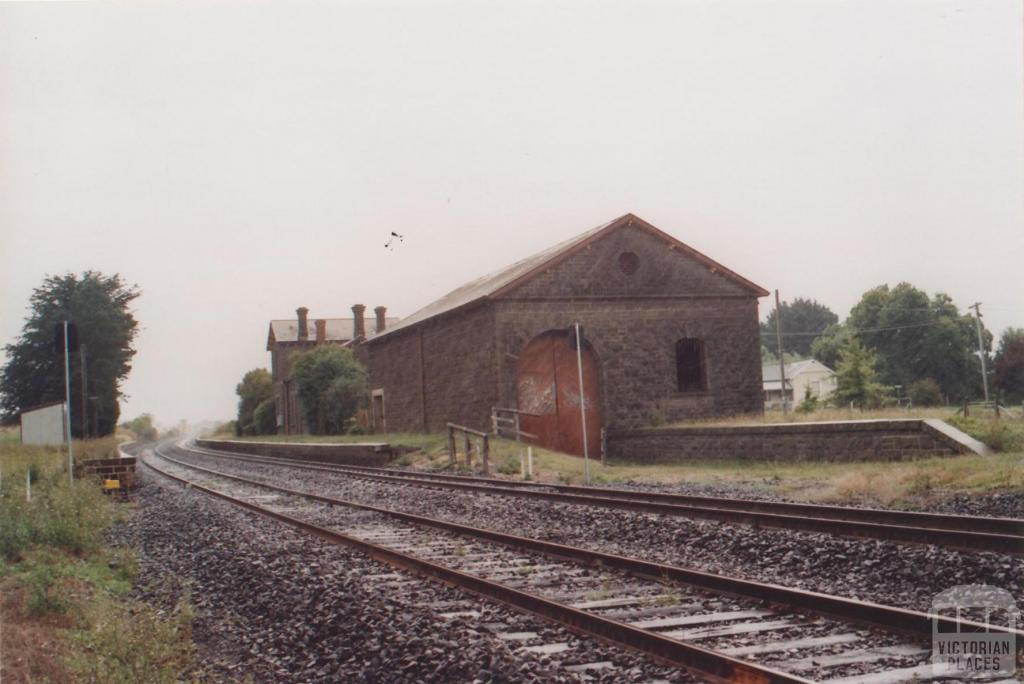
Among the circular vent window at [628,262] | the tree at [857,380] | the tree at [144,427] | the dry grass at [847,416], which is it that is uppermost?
the circular vent window at [628,262]

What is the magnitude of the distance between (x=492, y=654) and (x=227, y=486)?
16.7 metres

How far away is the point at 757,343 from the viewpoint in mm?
28250

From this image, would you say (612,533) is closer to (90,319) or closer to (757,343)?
(757,343)

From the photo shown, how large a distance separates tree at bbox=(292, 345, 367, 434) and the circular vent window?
1982cm

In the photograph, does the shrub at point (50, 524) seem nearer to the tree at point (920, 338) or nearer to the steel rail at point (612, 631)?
the steel rail at point (612, 631)

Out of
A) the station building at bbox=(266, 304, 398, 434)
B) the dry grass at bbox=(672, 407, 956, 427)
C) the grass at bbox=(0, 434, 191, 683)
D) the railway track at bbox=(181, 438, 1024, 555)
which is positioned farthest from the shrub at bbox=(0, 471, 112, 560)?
the station building at bbox=(266, 304, 398, 434)

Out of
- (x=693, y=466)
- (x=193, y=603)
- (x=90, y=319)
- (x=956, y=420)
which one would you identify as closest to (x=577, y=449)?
(x=693, y=466)

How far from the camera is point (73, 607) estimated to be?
7039 mm

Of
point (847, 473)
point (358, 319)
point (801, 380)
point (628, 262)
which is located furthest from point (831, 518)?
point (801, 380)

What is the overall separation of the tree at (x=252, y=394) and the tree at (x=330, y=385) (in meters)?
21.9

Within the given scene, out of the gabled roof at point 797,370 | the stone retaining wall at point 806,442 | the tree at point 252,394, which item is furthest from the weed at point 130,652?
the gabled roof at point 797,370

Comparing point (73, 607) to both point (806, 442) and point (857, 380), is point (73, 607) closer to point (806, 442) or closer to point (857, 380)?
point (806, 442)

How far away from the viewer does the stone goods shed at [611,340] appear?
25984mm

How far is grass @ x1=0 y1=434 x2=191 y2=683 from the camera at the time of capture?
514 centimetres
